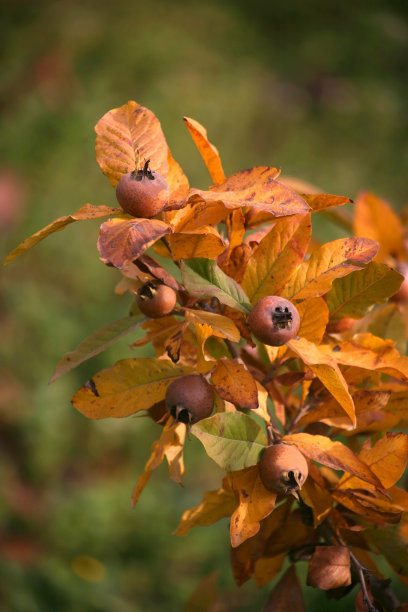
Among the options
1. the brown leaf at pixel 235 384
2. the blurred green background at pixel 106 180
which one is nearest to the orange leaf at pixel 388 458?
the brown leaf at pixel 235 384

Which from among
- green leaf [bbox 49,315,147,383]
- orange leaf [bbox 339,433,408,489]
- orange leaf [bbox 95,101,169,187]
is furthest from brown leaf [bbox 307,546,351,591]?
orange leaf [bbox 95,101,169,187]

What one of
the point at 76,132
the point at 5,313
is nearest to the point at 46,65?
the point at 76,132

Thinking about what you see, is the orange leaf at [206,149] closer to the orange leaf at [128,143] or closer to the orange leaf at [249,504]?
the orange leaf at [128,143]

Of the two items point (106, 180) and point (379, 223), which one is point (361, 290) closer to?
point (379, 223)

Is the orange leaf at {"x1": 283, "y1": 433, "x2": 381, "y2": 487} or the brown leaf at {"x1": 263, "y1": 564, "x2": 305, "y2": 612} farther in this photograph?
the brown leaf at {"x1": 263, "y1": 564, "x2": 305, "y2": 612}

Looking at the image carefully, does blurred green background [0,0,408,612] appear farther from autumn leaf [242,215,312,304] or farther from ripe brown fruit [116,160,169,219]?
ripe brown fruit [116,160,169,219]

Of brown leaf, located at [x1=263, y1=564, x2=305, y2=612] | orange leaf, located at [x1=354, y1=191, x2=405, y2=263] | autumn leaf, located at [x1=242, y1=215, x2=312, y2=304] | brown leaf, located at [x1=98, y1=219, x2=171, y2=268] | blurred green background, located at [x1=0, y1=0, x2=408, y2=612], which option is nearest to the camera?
brown leaf, located at [x1=98, y1=219, x2=171, y2=268]

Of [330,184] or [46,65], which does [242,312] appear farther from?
[46,65]

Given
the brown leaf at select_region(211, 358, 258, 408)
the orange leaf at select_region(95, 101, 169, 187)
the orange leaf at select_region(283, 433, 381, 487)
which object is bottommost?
the orange leaf at select_region(283, 433, 381, 487)
